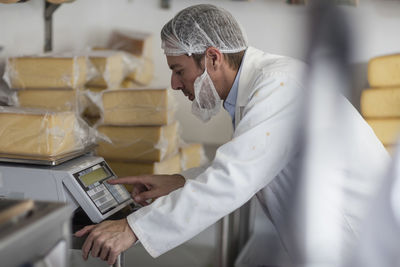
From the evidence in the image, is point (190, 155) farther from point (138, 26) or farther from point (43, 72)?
point (138, 26)

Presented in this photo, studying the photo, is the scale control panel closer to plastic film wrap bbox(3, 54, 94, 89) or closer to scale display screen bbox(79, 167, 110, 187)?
scale display screen bbox(79, 167, 110, 187)

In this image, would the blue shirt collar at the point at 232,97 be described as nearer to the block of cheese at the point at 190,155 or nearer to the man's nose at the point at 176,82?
the man's nose at the point at 176,82

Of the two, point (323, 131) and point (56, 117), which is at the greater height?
point (323, 131)

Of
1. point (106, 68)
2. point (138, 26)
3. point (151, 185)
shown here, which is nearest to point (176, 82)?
point (151, 185)

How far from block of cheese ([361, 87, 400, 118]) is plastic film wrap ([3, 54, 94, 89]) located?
1.05m

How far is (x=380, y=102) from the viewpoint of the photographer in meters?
1.71

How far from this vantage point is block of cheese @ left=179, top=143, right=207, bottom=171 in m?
1.99

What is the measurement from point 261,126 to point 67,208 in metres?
0.54

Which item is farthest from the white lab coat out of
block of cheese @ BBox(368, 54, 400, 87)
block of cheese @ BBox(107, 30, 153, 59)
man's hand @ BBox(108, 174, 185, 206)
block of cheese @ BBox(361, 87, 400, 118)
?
block of cheese @ BBox(107, 30, 153, 59)

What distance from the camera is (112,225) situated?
1.11 m

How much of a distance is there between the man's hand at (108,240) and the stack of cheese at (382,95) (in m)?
0.98

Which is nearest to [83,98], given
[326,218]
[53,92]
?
[53,92]

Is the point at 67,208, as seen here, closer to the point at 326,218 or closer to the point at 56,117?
the point at 326,218

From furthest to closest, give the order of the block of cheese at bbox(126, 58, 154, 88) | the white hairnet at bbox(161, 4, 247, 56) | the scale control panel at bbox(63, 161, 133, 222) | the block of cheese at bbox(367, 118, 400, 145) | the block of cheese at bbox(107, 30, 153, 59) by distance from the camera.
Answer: the block of cheese at bbox(107, 30, 153, 59), the block of cheese at bbox(126, 58, 154, 88), the block of cheese at bbox(367, 118, 400, 145), the white hairnet at bbox(161, 4, 247, 56), the scale control panel at bbox(63, 161, 133, 222)
